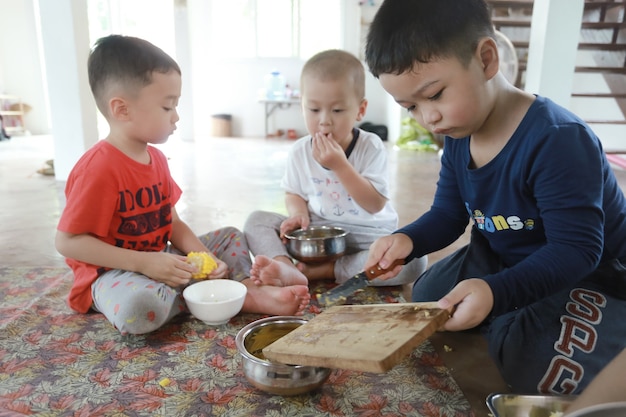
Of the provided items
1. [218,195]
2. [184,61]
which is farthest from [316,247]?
[184,61]

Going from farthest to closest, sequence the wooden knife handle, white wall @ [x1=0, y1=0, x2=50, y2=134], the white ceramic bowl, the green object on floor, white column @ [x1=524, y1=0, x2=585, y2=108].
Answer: white wall @ [x1=0, y1=0, x2=50, y2=134] < the green object on floor < white column @ [x1=524, y1=0, x2=585, y2=108] < the white ceramic bowl < the wooden knife handle

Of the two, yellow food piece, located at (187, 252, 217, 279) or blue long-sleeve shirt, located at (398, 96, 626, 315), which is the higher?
blue long-sleeve shirt, located at (398, 96, 626, 315)

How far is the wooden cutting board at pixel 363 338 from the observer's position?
695 millimetres

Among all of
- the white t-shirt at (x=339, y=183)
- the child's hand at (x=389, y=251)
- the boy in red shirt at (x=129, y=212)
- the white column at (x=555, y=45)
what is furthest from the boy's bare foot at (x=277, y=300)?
the white column at (x=555, y=45)

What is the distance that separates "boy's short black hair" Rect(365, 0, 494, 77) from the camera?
789mm

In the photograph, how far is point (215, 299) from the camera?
1208mm

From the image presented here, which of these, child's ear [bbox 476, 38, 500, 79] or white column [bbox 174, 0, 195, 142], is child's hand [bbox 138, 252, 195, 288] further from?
white column [bbox 174, 0, 195, 142]

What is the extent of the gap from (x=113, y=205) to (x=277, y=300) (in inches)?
17.9

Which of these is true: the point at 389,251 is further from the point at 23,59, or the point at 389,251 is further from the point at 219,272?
the point at 23,59

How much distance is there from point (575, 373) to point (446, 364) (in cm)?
26

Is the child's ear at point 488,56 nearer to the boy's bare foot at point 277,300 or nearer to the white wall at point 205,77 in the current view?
the boy's bare foot at point 277,300

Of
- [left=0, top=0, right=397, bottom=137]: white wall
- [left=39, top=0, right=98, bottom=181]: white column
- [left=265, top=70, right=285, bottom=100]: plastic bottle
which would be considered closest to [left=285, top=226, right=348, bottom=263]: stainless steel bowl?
[left=39, top=0, right=98, bottom=181]: white column

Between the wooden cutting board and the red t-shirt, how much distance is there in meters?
0.59

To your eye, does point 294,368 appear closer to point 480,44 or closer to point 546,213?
point 546,213
